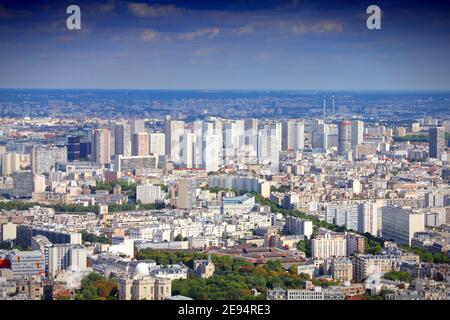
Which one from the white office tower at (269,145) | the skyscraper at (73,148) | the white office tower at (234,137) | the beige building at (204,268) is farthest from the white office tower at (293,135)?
the beige building at (204,268)

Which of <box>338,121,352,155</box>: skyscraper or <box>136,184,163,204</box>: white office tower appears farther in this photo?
<box>338,121,352,155</box>: skyscraper

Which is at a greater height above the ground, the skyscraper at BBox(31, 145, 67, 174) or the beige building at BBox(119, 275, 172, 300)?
the skyscraper at BBox(31, 145, 67, 174)

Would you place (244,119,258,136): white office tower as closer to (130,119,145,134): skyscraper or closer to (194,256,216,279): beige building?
(130,119,145,134): skyscraper

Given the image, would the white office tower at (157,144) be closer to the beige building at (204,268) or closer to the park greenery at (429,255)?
the park greenery at (429,255)

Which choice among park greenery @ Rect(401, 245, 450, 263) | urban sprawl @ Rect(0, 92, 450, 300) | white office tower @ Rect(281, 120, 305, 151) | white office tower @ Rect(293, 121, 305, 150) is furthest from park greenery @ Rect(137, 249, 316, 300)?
white office tower @ Rect(293, 121, 305, 150)

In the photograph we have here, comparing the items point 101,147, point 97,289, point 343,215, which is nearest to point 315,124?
point 101,147
